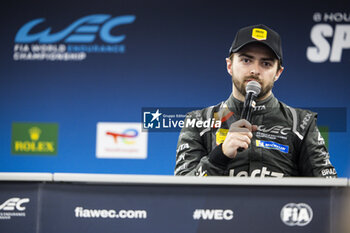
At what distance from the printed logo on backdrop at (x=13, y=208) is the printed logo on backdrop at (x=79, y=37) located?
247 cm

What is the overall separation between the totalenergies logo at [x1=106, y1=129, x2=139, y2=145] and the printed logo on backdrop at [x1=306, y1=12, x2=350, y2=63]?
147 cm

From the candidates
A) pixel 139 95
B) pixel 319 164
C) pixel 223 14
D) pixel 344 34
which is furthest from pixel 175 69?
pixel 319 164

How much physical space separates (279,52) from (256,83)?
21 centimetres

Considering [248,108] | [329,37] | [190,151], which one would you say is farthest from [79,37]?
[248,108]

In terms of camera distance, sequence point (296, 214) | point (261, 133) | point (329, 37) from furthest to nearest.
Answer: point (329, 37), point (261, 133), point (296, 214)

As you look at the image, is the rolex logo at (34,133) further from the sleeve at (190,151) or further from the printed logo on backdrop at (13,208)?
the printed logo on backdrop at (13,208)

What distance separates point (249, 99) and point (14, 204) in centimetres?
82

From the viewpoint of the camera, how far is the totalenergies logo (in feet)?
11.3

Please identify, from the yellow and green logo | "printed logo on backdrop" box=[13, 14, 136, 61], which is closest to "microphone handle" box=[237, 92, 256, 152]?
"printed logo on backdrop" box=[13, 14, 136, 61]

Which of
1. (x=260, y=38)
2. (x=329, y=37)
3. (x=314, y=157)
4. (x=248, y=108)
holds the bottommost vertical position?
(x=314, y=157)

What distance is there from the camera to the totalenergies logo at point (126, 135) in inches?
136

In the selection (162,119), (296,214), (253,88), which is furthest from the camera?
(253,88)

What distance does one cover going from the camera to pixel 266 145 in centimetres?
166

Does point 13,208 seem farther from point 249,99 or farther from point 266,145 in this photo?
point 266,145
